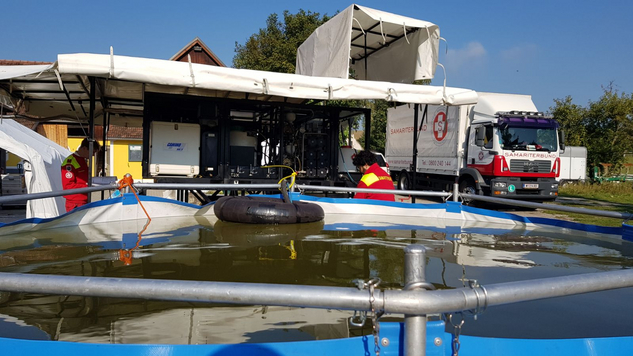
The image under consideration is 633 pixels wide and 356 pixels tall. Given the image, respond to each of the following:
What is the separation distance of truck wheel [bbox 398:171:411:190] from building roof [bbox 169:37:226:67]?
15.2 metres

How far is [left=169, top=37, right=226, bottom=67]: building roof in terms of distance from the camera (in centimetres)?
2928

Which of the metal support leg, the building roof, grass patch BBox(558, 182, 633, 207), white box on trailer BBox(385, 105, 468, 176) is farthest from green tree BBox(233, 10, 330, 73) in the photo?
the metal support leg

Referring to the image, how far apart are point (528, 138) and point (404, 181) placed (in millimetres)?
6255

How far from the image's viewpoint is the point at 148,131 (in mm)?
8703

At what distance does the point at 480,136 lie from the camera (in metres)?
15.1

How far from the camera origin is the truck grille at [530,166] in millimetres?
14883

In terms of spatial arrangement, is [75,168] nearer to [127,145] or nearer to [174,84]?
[174,84]

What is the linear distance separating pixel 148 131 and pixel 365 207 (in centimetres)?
431

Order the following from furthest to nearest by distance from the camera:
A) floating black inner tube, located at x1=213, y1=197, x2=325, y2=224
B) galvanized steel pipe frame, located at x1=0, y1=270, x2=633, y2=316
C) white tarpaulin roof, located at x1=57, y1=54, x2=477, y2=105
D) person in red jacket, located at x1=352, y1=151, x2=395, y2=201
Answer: person in red jacket, located at x1=352, y1=151, x2=395, y2=201 → white tarpaulin roof, located at x1=57, y1=54, x2=477, y2=105 → floating black inner tube, located at x1=213, y1=197, x2=325, y2=224 → galvanized steel pipe frame, located at x1=0, y1=270, x2=633, y2=316

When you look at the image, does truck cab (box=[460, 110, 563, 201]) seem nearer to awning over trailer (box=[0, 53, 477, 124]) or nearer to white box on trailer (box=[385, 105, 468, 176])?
white box on trailer (box=[385, 105, 468, 176])

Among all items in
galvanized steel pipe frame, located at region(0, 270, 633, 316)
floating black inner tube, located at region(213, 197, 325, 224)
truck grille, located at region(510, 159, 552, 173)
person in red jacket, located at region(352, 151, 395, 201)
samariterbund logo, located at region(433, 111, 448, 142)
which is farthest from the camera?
samariterbund logo, located at region(433, 111, 448, 142)

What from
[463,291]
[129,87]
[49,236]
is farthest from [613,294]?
[129,87]

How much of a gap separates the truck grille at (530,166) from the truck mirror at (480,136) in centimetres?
111

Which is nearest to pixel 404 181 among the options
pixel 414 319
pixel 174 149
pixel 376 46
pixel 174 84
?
pixel 376 46
